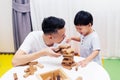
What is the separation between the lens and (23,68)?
156 cm

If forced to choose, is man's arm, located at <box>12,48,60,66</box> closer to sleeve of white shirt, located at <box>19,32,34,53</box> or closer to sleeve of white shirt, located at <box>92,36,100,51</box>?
sleeve of white shirt, located at <box>19,32,34,53</box>

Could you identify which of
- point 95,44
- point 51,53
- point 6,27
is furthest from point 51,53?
point 6,27

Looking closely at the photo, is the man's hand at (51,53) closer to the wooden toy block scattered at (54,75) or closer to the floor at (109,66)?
Result: the wooden toy block scattered at (54,75)

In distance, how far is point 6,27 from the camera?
305 cm

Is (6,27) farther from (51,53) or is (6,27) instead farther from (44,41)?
(51,53)

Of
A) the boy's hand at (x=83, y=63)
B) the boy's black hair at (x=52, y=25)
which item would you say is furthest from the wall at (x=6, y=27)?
the boy's hand at (x=83, y=63)

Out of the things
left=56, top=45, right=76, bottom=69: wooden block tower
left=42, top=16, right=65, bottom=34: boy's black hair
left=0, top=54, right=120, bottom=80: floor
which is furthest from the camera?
left=0, top=54, right=120, bottom=80: floor

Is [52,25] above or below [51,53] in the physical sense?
above

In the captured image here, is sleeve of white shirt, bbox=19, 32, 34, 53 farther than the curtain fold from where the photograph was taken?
No

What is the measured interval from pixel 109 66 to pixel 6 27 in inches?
55.1

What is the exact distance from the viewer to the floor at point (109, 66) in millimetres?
2483

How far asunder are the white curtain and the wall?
0.36 metres

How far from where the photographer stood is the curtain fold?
278cm

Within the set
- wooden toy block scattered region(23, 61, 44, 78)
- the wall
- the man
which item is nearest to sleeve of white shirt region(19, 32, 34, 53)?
the man
